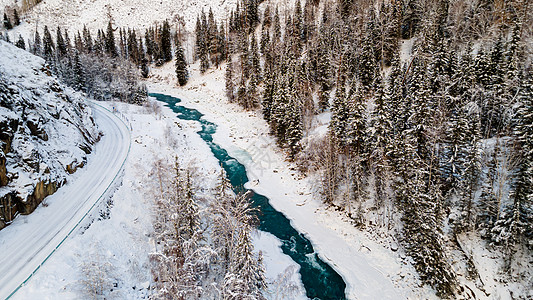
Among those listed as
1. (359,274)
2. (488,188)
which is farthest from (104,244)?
(488,188)

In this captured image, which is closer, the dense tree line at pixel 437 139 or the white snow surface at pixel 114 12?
the dense tree line at pixel 437 139

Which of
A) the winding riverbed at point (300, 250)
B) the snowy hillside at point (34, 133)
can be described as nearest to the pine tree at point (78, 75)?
the snowy hillside at point (34, 133)

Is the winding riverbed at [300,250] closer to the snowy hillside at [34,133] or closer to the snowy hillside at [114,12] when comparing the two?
the snowy hillside at [34,133]

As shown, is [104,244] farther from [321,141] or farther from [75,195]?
[321,141]

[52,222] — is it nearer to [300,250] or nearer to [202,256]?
[202,256]

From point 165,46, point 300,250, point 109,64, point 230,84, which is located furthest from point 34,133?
point 165,46
